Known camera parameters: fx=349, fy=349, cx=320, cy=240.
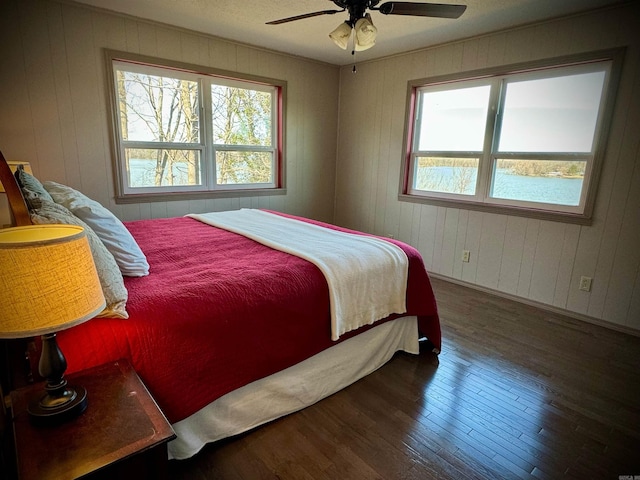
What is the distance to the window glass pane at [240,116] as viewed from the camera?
3.78m

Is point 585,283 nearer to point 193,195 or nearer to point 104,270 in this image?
point 104,270

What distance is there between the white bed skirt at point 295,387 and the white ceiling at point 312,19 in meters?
2.50

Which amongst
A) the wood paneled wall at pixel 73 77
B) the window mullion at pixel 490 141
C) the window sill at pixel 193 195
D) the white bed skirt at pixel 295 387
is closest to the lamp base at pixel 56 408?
the white bed skirt at pixel 295 387

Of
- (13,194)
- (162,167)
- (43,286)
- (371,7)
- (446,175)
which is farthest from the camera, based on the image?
(446,175)

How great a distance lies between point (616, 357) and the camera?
7.99 feet

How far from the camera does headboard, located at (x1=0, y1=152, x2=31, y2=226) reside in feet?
Answer: 3.45

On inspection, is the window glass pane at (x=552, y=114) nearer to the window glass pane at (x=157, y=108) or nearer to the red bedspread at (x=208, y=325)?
the red bedspread at (x=208, y=325)

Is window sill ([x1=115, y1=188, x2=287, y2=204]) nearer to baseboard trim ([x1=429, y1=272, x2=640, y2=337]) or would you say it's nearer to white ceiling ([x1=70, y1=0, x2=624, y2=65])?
white ceiling ([x1=70, y1=0, x2=624, y2=65])

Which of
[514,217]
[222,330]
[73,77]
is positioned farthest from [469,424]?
[73,77]

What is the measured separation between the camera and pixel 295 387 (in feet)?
5.91

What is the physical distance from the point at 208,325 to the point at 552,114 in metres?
3.32

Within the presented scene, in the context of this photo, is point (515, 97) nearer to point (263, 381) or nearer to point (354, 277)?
point (354, 277)

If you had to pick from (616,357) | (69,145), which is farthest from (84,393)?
(616,357)

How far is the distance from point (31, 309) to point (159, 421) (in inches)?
18.1
